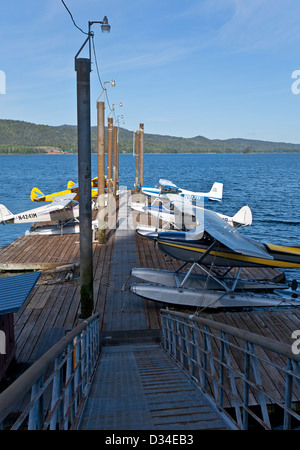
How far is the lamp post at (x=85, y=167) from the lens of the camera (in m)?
6.36

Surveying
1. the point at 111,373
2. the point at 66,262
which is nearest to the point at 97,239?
the point at 66,262

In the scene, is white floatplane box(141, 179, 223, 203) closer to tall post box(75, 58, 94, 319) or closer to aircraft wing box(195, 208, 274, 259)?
aircraft wing box(195, 208, 274, 259)

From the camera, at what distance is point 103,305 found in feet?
29.0

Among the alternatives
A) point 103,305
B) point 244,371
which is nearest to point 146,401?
point 244,371

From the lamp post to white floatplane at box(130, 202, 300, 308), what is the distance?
5.97 ft

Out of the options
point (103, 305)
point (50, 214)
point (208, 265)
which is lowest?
point (103, 305)

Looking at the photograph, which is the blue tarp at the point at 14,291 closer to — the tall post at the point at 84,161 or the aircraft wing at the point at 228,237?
the tall post at the point at 84,161

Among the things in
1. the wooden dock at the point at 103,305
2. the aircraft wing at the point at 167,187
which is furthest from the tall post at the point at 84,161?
the aircraft wing at the point at 167,187

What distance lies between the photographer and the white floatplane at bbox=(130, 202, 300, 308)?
8.77m

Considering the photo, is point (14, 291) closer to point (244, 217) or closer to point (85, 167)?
point (85, 167)

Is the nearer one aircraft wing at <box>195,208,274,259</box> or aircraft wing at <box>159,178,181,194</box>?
aircraft wing at <box>195,208,274,259</box>

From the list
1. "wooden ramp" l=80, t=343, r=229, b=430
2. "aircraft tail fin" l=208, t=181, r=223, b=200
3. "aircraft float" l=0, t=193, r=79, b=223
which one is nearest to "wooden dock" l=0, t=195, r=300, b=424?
"wooden ramp" l=80, t=343, r=229, b=430

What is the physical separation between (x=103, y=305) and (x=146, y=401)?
5591 millimetres
